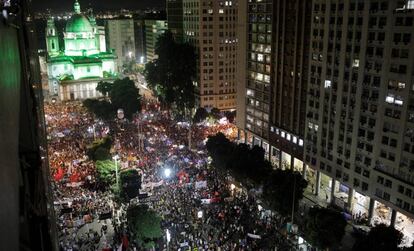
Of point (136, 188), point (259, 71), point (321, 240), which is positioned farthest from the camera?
point (259, 71)

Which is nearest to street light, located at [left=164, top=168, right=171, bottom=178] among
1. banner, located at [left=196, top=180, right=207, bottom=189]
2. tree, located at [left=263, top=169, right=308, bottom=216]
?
banner, located at [left=196, top=180, right=207, bottom=189]

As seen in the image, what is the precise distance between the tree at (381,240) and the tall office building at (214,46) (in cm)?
5416

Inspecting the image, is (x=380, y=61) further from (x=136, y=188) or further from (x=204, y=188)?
(x=136, y=188)

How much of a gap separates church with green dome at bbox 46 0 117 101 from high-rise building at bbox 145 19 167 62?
19496 millimetres

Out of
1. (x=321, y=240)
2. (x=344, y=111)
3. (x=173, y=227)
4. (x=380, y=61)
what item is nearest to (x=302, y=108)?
(x=344, y=111)

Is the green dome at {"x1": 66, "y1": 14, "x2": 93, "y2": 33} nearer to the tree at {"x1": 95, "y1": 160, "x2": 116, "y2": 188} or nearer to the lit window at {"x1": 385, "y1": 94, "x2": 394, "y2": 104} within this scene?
the tree at {"x1": 95, "y1": 160, "x2": 116, "y2": 188}

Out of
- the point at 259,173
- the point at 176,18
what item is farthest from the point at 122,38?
the point at 259,173

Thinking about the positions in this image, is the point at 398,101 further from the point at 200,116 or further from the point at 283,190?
the point at 200,116

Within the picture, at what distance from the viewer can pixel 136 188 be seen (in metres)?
40.1

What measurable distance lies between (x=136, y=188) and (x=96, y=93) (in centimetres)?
6749

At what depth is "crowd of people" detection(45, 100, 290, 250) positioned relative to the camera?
34219 mm

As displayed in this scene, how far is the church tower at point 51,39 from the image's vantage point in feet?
351

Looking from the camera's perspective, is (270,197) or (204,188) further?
(204,188)

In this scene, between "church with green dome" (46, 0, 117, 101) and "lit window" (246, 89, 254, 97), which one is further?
"church with green dome" (46, 0, 117, 101)
